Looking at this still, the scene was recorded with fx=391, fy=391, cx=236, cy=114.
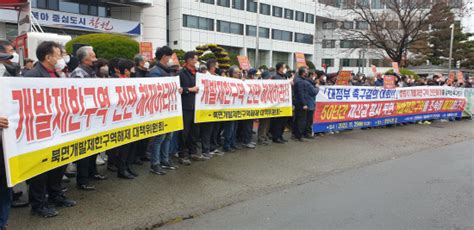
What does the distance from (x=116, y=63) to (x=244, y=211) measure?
134 inches

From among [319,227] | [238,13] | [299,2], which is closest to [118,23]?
[238,13]

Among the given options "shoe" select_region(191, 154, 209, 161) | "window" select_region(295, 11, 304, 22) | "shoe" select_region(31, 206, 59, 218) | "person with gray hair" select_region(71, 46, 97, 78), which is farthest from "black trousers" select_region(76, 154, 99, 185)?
"window" select_region(295, 11, 304, 22)

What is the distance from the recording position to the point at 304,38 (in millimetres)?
66125

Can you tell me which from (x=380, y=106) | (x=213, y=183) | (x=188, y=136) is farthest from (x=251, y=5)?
(x=213, y=183)

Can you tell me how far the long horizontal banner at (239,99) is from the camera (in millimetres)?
7156

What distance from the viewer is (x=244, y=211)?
15.5ft

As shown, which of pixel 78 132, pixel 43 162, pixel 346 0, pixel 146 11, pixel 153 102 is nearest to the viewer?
pixel 43 162

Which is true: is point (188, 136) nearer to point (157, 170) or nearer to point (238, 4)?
point (157, 170)

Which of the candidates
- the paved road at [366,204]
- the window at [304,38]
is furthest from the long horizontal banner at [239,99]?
the window at [304,38]

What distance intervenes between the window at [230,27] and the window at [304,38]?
1343 cm

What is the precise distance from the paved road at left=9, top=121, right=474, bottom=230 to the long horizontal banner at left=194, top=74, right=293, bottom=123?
2.59 feet

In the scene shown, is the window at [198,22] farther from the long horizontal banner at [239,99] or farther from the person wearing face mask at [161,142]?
the person wearing face mask at [161,142]

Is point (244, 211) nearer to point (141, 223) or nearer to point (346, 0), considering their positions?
point (141, 223)

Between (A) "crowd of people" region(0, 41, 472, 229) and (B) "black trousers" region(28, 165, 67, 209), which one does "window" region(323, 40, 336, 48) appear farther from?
(B) "black trousers" region(28, 165, 67, 209)
